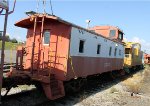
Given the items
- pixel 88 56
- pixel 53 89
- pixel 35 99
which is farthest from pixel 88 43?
pixel 35 99

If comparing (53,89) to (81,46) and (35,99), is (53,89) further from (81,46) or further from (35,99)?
(81,46)

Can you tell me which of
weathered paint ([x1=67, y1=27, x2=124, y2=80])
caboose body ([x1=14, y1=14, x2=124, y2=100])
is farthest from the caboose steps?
weathered paint ([x1=67, y1=27, x2=124, y2=80])

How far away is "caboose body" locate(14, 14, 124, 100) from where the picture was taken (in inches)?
443

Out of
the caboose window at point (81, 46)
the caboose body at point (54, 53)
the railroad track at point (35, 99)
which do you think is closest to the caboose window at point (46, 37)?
the caboose body at point (54, 53)

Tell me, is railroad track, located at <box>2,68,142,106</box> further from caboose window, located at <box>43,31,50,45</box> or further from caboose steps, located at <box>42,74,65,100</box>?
caboose window, located at <box>43,31,50,45</box>

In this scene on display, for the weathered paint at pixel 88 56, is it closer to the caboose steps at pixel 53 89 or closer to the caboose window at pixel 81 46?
the caboose window at pixel 81 46

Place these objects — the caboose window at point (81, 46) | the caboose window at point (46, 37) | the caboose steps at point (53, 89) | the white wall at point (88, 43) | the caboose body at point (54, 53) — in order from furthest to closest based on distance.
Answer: the caboose window at point (81, 46), the caboose window at point (46, 37), the white wall at point (88, 43), the caboose body at point (54, 53), the caboose steps at point (53, 89)

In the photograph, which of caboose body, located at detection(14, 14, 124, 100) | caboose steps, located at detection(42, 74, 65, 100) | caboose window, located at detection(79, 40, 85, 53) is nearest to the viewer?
caboose steps, located at detection(42, 74, 65, 100)

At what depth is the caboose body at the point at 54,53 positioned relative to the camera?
11.3 m

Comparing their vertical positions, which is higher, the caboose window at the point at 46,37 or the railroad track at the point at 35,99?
the caboose window at the point at 46,37

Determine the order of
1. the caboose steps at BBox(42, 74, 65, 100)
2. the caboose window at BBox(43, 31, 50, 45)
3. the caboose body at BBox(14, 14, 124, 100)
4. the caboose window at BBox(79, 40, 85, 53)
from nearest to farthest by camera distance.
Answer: the caboose steps at BBox(42, 74, 65, 100), the caboose body at BBox(14, 14, 124, 100), the caboose window at BBox(43, 31, 50, 45), the caboose window at BBox(79, 40, 85, 53)

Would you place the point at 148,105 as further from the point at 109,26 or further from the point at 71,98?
the point at 109,26

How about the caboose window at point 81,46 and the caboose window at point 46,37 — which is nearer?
the caboose window at point 46,37

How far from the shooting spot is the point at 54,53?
476 inches
